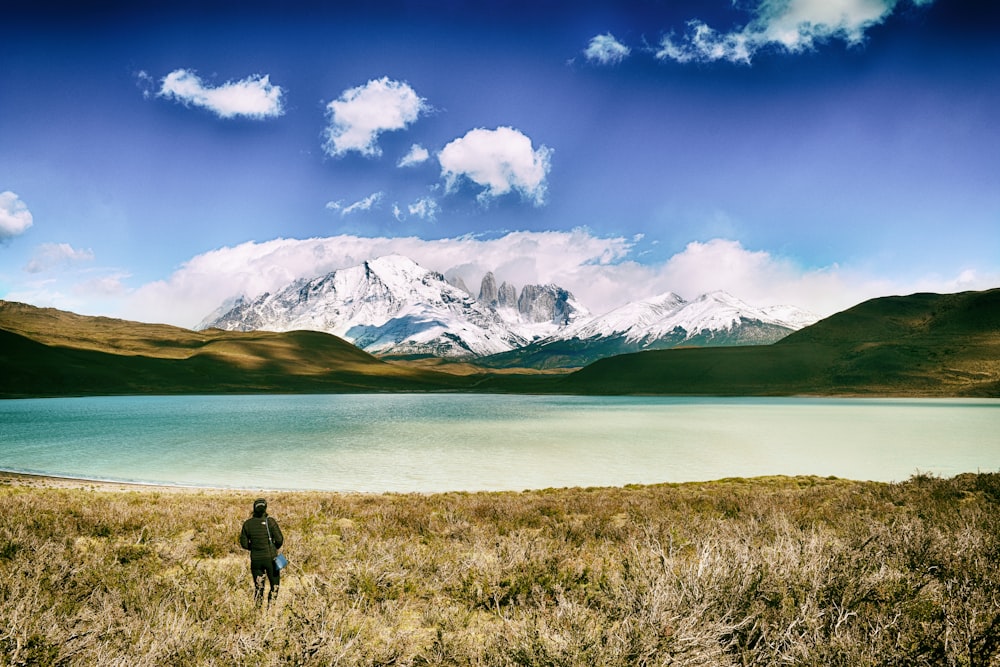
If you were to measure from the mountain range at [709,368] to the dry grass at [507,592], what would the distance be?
142 m

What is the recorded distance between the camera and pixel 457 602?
26.2ft

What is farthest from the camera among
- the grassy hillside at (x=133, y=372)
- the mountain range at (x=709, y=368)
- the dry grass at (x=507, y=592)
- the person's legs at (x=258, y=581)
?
Result: the mountain range at (x=709, y=368)

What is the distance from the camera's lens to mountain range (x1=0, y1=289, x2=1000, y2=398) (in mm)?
133875

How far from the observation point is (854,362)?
15250cm

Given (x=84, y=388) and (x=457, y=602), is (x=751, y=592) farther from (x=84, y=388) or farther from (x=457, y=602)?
(x=84, y=388)

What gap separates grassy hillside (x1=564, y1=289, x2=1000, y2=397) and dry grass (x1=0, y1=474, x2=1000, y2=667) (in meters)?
146

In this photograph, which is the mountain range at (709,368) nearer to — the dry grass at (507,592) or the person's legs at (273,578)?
the dry grass at (507,592)

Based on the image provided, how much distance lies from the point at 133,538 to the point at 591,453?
A: 2798cm

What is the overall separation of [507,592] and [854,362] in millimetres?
174987

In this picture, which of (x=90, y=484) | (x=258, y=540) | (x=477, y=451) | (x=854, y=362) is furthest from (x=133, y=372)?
(x=854, y=362)

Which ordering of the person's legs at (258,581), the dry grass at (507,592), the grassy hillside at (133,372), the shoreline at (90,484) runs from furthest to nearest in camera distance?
the grassy hillside at (133,372), the shoreline at (90,484), the person's legs at (258,581), the dry grass at (507,592)

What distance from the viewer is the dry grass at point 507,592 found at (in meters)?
4.68

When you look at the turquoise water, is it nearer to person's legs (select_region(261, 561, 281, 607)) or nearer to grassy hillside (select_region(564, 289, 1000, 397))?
person's legs (select_region(261, 561, 281, 607))

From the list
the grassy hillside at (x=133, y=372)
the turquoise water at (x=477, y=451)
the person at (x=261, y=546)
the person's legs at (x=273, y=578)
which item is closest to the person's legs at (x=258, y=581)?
the person at (x=261, y=546)
